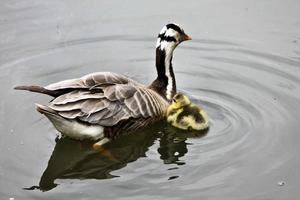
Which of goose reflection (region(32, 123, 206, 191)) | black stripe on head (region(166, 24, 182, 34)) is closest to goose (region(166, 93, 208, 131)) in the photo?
goose reflection (region(32, 123, 206, 191))

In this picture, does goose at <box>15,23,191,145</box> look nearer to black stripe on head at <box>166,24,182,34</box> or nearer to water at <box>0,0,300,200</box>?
black stripe on head at <box>166,24,182,34</box>

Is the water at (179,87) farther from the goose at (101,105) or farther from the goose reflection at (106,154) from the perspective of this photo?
the goose at (101,105)

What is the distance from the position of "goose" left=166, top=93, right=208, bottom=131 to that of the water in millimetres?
156

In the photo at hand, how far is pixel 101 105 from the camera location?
6922 mm

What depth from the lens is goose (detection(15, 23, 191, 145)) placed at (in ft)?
21.8

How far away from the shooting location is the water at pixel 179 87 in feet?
20.4

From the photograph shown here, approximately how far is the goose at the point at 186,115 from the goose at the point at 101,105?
248 millimetres

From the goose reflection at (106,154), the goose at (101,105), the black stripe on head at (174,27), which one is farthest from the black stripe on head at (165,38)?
the goose reflection at (106,154)

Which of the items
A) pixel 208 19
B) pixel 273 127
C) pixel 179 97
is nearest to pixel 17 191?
pixel 179 97

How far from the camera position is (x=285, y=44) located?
29.6ft

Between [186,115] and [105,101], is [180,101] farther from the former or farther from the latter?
[105,101]

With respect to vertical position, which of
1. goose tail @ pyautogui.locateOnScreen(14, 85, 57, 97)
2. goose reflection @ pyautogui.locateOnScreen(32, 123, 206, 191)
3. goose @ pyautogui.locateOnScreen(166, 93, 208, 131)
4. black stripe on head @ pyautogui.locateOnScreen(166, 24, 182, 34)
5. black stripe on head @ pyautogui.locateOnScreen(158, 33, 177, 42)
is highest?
black stripe on head @ pyautogui.locateOnScreen(166, 24, 182, 34)

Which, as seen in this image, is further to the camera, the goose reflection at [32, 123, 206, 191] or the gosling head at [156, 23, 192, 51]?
the gosling head at [156, 23, 192, 51]

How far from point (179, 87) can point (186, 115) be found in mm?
1148
